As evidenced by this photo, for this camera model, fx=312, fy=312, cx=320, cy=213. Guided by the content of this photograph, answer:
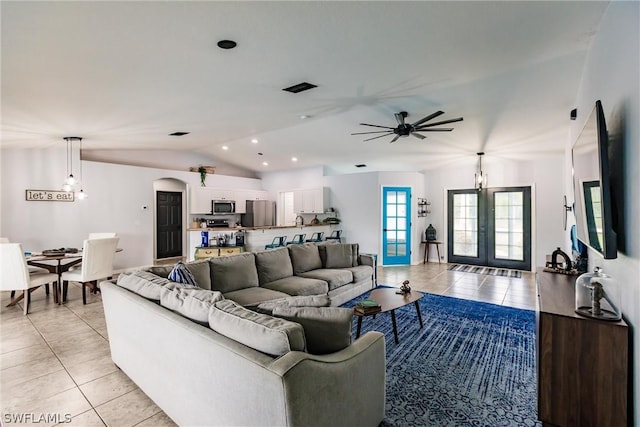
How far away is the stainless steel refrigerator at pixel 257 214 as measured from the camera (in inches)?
376

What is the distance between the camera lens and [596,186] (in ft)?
5.99

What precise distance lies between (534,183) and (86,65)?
8.01 metres

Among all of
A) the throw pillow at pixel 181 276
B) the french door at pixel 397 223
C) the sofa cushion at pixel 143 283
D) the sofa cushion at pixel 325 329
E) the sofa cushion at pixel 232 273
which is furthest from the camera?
the french door at pixel 397 223

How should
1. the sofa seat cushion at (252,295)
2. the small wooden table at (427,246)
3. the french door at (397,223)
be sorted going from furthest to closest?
1. the small wooden table at (427,246)
2. the french door at (397,223)
3. the sofa seat cushion at (252,295)

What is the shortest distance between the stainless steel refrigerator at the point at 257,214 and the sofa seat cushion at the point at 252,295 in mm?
6009

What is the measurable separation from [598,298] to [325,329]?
1592mm

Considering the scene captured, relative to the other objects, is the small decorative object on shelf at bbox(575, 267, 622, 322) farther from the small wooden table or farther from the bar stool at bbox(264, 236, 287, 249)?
the small wooden table

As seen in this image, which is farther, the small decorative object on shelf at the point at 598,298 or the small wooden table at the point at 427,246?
the small wooden table at the point at 427,246

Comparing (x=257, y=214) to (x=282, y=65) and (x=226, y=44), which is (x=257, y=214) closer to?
(x=282, y=65)

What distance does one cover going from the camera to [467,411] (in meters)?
2.17

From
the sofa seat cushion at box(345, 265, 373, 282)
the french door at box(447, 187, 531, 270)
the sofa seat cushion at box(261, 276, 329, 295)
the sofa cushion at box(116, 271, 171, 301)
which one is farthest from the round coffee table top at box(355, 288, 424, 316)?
the french door at box(447, 187, 531, 270)

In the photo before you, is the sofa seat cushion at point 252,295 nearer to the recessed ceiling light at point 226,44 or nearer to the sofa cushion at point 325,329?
the sofa cushion at point 325,329

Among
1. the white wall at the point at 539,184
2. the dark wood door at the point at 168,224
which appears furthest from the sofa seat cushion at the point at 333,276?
the dark wood door at the point at 168,224

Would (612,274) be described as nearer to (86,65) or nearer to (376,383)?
(376,383)
